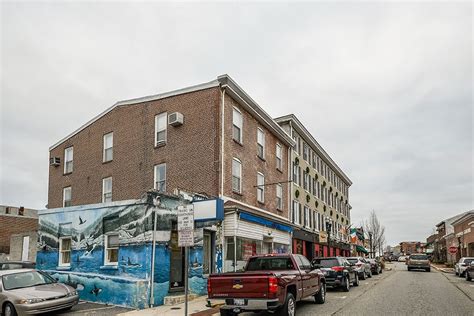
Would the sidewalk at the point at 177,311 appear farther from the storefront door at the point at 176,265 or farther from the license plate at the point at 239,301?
the license plate at the point at 239,301

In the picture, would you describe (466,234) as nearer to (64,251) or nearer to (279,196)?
(279,196)

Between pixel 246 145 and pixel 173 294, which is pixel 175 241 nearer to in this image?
pixel 173 294

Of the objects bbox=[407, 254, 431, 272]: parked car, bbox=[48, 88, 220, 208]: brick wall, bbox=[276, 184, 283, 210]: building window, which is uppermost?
bbox=[48, 88, 220, 208]: brick wall

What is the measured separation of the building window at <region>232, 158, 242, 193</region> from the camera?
21.3 metres

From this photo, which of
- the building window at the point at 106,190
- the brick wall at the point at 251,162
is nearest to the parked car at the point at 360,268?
the brick wall at the point at 251,162

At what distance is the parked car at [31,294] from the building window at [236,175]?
31.8 ft

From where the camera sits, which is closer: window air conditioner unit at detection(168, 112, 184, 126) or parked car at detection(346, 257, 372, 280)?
window air conditioner unit at detection(168, 112, 184, 126)

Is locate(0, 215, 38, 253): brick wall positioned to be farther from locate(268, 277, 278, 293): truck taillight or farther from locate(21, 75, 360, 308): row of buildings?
locate(268, 277, 278, 293): truck taillight

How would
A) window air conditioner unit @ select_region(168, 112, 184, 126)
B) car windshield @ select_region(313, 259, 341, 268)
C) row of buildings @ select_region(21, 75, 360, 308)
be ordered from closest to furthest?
row of buildings @ select_region(21, 75, 360, 308)
car windshield @ select_region(313, 259, 341, 268)
window air conditioner unit @ select_region(168, 112, 184, 126)

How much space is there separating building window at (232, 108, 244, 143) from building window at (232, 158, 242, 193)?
1.11 meters

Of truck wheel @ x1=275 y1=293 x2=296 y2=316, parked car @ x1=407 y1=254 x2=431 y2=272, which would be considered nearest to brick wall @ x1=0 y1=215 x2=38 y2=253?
truck wheel @ x1=275 y1=293 x2=296 y2=316

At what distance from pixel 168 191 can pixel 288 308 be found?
11.2m

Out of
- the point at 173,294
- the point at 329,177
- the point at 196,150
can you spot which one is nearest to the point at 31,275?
the point at 173,294

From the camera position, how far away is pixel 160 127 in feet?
73.9
